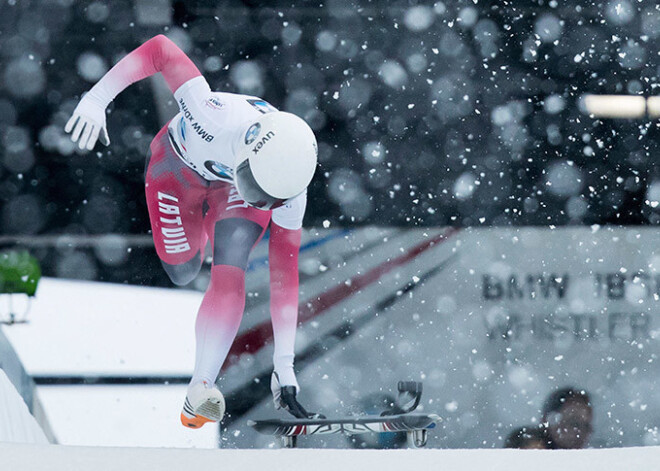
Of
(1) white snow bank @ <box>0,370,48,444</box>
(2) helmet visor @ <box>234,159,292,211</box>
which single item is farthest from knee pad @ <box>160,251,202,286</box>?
(1) white snow bank @ <box>0,370,48,444</box>

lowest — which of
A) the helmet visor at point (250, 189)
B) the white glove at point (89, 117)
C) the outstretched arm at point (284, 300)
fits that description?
the outstretched arm at point (284, 300)

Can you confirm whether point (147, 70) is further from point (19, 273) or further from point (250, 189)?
point (19, 273)

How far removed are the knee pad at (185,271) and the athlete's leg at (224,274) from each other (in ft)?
0.22

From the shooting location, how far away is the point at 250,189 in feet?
4.58

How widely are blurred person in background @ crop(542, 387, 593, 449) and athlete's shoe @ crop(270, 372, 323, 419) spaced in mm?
799

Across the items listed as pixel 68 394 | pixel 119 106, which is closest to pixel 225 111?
pixel 119 106

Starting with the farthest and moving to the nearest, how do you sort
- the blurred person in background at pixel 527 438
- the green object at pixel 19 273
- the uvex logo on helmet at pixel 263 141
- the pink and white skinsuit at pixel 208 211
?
the blurred person in background at pixel 527 438 → the green object at pixel 19 273 → the pink and white skinsuit at pixel 208 211 → the uvex logo on helmet at pixel 263 141

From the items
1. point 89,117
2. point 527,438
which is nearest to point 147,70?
point 89,117

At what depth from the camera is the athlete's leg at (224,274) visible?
1560mm

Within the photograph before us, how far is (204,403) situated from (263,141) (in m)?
0.63

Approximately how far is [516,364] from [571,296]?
25cm

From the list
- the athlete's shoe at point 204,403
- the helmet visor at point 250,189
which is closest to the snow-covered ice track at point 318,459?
the helmet visor at point 250,189

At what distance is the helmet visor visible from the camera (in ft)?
4.54

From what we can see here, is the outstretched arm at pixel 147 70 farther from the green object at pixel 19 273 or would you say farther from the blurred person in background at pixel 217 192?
the green object at pixel 19 273
